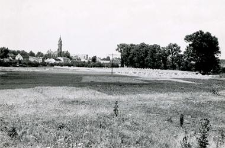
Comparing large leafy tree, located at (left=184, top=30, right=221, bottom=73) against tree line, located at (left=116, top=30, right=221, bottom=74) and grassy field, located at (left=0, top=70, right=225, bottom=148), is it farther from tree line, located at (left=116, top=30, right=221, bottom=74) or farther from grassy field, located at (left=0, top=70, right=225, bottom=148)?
grassy field, located at (left=0, top=70, right=225, bottom=148)

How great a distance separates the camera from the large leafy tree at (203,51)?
341 ft

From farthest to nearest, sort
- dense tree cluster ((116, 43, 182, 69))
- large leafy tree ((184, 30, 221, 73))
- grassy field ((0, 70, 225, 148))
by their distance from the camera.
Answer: dense tree cluster ((116, 43, 182, 69)) < large leafy tree ((184, 30, 221, 73)) < grassy field ((0, 70, 225, 148))

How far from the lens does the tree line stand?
10462 centimetres

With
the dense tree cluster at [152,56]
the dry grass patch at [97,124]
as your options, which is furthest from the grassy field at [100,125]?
the dense tree cluster at [152,56]

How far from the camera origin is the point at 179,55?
134 m

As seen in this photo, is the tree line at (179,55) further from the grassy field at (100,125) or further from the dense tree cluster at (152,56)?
the grassy field at (100,125)

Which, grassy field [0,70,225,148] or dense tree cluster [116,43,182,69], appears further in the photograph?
A: dense tree cluster [116,43,182,69]

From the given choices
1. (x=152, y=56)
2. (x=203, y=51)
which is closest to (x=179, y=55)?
(x=152, y=56)

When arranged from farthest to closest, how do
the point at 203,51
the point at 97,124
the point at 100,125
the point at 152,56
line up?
the point at 152,56 → the point at 203,51 → the point at 97,124 → the point at 100,125

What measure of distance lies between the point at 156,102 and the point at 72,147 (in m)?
15.7

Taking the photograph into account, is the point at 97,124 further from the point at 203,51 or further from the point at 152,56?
the point at 152,56

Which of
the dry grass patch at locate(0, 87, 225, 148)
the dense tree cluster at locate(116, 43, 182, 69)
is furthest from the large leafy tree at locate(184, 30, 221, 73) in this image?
the dry grass patch at locate(0, 87, 225, 148)

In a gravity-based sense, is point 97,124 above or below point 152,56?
below

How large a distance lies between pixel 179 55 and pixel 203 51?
29.1 metres
